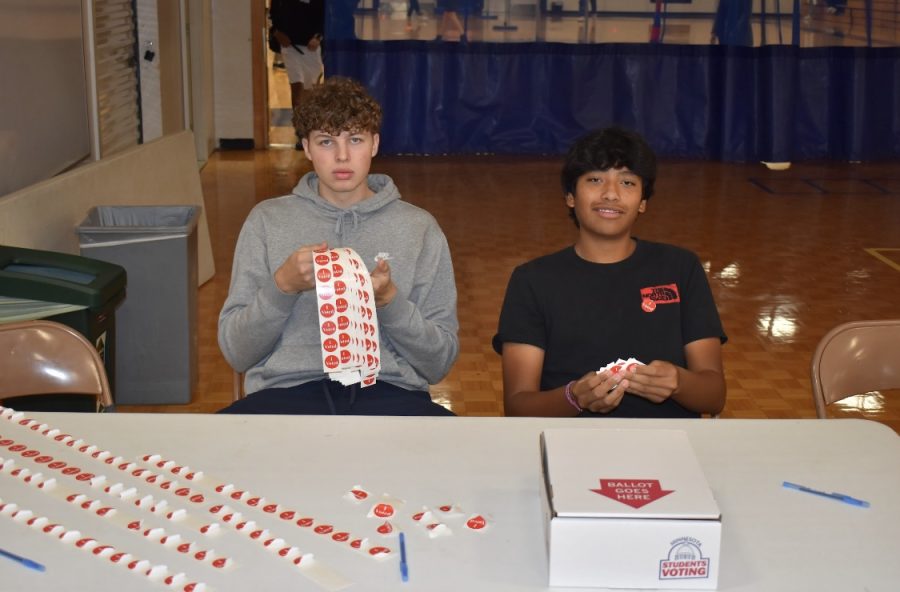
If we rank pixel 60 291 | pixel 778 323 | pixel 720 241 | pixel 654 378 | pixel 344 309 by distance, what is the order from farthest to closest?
1. pixel 720 241
2. pixel 778 323
3. pixel 60 291
4. pixel 654 378
5. pixel 344 309

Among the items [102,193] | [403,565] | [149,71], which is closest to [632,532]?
[403,565]

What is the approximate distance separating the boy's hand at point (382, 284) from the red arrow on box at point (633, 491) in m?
0.84

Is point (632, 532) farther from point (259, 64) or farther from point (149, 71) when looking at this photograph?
point (259, 64)

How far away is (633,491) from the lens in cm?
151

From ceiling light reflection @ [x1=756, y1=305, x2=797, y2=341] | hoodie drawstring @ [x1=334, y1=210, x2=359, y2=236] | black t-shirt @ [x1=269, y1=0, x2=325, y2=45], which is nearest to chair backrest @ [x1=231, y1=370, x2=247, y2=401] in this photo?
hoodie drawstring @ [x1=334, y1=210, x2=359, y2=236]

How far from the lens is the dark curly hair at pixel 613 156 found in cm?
Answer: 257

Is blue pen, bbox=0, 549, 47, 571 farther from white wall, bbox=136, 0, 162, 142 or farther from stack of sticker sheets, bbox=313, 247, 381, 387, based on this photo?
white wall, bbox=136, 0, 162, 142

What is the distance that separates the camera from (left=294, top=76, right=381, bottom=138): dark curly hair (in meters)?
2.54

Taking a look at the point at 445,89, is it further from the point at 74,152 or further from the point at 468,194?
the point at 74,152

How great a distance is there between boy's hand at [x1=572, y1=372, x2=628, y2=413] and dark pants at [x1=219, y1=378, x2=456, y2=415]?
1.12 ft

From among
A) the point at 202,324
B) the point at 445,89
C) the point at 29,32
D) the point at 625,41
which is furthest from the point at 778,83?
the point at 29,32

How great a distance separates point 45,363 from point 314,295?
0.59 m

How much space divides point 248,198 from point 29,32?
3799 millimetres

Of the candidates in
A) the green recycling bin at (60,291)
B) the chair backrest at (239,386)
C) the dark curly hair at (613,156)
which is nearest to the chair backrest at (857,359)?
the dark curly hair at (613,156)
